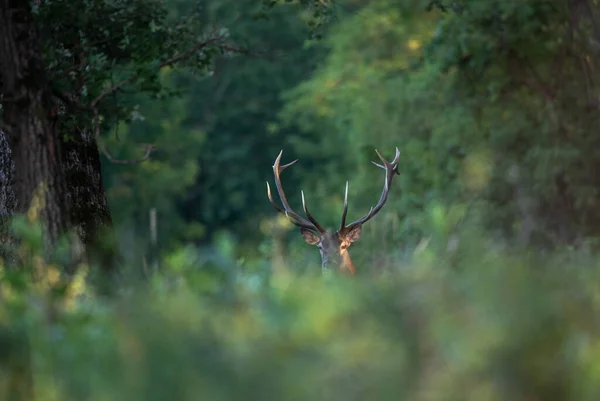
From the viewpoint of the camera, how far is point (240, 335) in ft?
12.5

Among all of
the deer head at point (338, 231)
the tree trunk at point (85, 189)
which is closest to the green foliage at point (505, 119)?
the deer head at point (338, 231)

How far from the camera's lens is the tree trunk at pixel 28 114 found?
716 cm

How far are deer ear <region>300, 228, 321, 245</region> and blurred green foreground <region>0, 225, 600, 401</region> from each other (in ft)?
24.4

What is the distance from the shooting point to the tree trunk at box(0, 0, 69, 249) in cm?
716

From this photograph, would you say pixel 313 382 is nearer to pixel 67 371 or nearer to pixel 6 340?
pixel 67 371

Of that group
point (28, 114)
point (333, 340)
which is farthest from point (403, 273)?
point (28, 114)

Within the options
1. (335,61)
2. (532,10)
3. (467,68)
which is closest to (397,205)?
(467,68)

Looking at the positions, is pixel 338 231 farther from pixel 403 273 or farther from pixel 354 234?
pixel 403 273

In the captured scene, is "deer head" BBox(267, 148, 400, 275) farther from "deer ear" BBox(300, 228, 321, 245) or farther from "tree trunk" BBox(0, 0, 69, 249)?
"tree trunk" BBox(0, 0, 69, 249)

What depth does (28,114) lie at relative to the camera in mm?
7266

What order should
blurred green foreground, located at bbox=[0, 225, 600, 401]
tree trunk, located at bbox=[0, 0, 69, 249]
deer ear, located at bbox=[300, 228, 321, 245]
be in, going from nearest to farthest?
blurred green foreground, located at bbox=[0, 225, 600, 401]
tree trunk, located at bbox=[0, 0, 69, 249]
deer ear, located at bbox=[300, 228, 321, 245]

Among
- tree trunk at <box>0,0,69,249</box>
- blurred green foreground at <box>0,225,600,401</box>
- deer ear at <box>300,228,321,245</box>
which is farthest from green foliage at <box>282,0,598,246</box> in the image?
blurred green foreground at <box>0,225,600,401</box>

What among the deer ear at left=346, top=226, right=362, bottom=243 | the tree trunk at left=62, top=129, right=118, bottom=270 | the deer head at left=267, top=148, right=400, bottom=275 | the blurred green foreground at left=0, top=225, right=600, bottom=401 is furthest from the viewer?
the deer ear at left=346, top=226, right=362, bottom=243

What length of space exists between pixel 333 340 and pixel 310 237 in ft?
28.1
